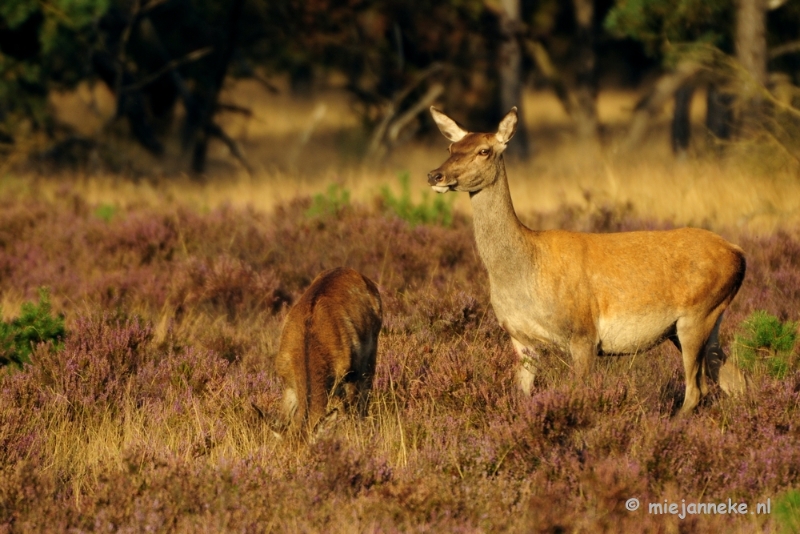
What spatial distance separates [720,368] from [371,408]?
2.23 meters

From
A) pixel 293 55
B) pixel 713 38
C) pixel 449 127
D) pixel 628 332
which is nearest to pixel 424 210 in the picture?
pixel 449 127

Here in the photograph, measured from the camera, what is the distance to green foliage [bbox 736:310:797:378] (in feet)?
23.4

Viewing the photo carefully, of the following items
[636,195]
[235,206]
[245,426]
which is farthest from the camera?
[235,206]

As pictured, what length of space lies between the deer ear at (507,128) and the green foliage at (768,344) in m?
2.06

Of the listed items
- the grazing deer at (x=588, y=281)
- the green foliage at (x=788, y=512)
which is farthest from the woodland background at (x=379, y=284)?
the grazing deer at (x=588, y=281)

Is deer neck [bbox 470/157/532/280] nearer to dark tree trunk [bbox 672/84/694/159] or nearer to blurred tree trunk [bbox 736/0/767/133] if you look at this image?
blurred tree trunk [bbox 736/0/767/133]

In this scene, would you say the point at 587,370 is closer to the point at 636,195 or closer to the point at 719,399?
the point at 719,399

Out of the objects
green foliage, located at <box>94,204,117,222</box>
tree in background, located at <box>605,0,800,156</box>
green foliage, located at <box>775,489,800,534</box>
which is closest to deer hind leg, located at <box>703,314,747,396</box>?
green foliage, located at <box>775,489,800,534</box>

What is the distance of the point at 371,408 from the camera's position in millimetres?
6562

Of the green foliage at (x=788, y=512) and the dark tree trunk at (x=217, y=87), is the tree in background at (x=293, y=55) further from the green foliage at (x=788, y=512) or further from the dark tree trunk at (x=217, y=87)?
the green foliage at (x=788, y=512)

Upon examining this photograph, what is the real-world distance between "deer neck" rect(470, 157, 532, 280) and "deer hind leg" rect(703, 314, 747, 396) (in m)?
1.33

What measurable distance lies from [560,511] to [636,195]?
30.7 feet

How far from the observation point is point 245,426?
6.18 meters

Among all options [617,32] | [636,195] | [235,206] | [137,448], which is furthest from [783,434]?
[617,32]
